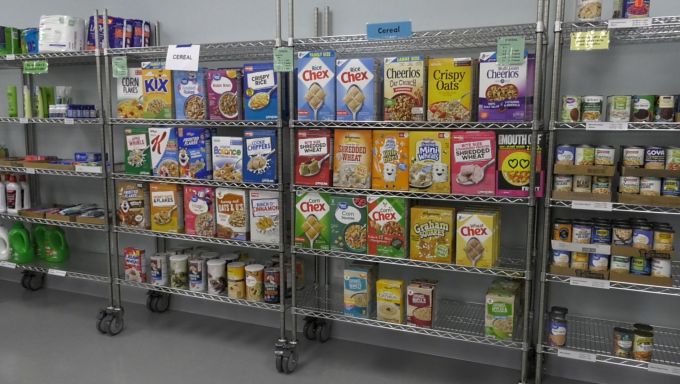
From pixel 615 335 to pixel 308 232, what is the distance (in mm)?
1629

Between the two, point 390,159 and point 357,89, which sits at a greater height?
point 357,89

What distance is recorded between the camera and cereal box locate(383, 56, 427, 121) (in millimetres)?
2809

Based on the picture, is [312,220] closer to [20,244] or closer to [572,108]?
[572,108]

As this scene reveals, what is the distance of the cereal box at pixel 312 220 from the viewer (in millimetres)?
3113

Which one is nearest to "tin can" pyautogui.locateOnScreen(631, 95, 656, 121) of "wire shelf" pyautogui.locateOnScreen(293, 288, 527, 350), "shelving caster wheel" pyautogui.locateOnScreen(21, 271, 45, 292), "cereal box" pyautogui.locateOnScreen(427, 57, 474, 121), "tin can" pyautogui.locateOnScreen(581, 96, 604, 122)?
"tin can" pyautogui.locateOnScreen(581, 96, 604, 122)

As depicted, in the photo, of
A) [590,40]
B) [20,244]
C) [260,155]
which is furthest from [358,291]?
[20,244]

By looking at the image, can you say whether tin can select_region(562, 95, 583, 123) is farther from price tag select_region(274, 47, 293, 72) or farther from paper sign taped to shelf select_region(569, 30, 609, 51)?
price tag select_region(274, 47, 293, 72)

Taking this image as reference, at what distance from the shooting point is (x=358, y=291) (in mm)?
3115

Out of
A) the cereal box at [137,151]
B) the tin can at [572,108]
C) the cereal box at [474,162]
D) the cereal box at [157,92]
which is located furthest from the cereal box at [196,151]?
the tin can at [572,108]

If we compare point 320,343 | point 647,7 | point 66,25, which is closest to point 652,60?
point 647,7

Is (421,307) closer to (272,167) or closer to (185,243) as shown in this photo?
(272,167)

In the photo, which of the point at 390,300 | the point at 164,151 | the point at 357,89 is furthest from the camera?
the point at 164,151

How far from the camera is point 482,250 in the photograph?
2.80m

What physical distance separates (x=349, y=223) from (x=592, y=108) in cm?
132
